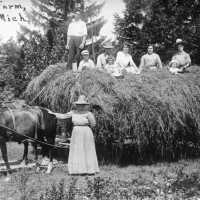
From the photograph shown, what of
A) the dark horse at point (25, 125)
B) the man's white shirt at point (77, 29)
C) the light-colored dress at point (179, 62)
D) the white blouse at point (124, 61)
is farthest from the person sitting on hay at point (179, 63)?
the dark horse at point (25, 125)

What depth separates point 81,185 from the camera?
6.69m

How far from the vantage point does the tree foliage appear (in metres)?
19.8

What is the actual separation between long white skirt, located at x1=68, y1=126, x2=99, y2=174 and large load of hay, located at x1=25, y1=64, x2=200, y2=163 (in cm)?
64

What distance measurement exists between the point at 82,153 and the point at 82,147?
127 mm

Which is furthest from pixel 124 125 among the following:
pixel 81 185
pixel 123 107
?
pixel 81 185

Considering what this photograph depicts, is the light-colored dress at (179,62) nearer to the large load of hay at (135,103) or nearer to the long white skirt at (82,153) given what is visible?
the large load of hay at (135,103)

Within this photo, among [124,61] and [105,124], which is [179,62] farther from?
[105,124]

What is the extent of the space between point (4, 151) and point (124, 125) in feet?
9.01

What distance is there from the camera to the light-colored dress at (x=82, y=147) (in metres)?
7.54

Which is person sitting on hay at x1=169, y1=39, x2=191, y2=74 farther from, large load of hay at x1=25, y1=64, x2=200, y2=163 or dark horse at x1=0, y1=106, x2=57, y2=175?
dark horse at x1=0, y1=106, x2=57, y2=175

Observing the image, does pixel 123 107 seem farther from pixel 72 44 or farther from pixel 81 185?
pixel 72 44

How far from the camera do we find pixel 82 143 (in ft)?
24.8

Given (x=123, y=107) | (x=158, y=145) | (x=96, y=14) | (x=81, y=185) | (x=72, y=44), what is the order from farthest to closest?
Result: (x=96, y=14) < (x=72, y=44) < (x=158, y=145) < (x=123, y=107) < (x=81, y=185)

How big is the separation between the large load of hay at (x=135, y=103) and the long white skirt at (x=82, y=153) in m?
0.64
